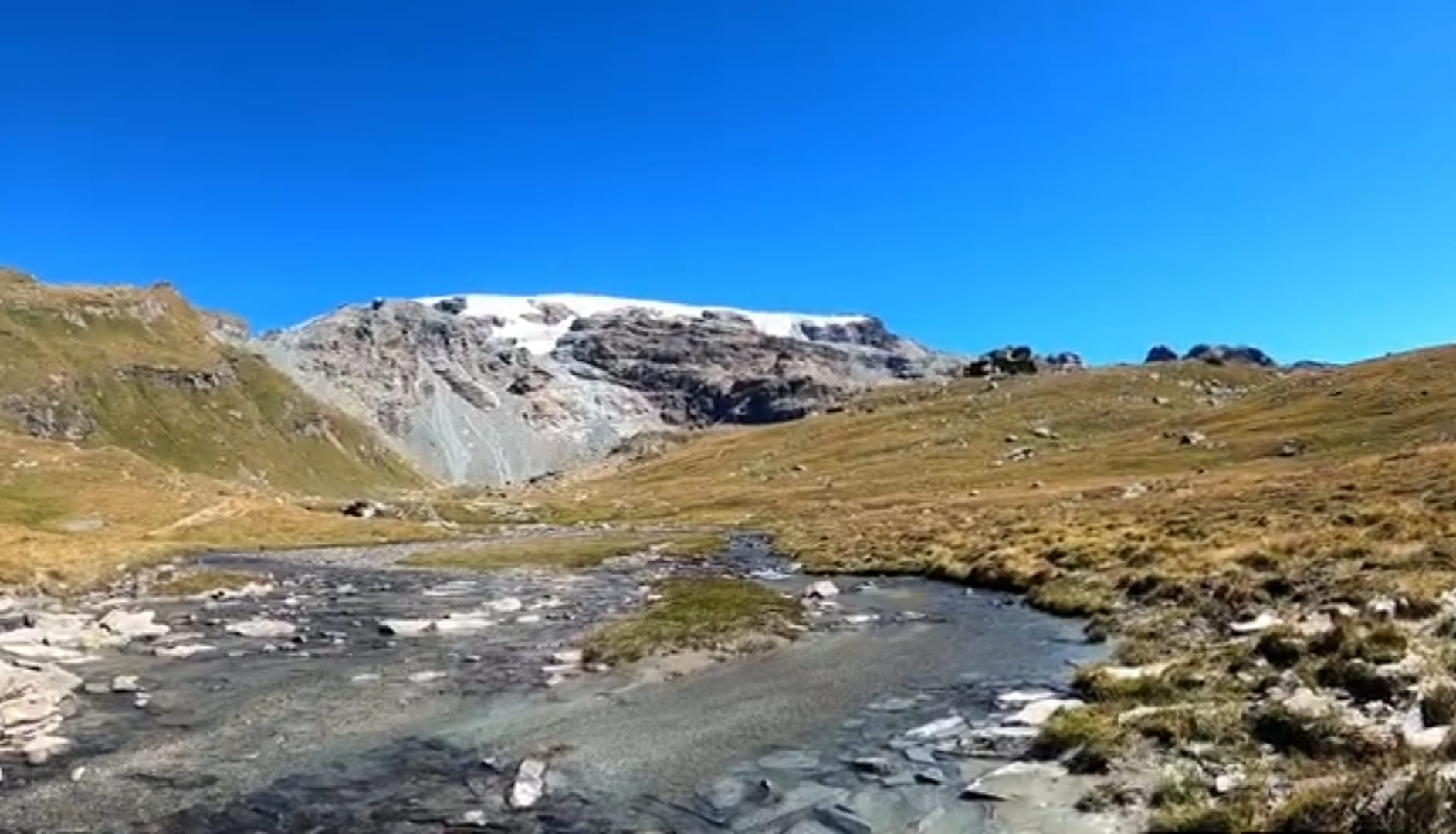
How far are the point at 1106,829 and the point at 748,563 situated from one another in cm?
5700

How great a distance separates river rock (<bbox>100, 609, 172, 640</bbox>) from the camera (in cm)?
4106

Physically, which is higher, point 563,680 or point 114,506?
point 114,506

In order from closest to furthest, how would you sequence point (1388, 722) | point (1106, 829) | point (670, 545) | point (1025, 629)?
point (1106, 829) → point (1388, 722) → point (1025, 629) → point (670, 545)

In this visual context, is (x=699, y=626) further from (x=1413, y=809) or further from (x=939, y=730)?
(x=1413, y=809)

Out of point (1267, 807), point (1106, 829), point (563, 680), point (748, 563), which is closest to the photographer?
point (1267, 807)

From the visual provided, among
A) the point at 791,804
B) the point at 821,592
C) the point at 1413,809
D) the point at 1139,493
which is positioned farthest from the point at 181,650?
the point at 1139,493

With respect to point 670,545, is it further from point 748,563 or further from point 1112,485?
point 1112,485

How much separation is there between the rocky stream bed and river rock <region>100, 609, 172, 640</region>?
0.23 meters

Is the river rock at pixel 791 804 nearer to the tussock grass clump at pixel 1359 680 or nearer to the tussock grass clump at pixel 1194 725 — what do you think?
the tussock grass clump at pixel 1194 725

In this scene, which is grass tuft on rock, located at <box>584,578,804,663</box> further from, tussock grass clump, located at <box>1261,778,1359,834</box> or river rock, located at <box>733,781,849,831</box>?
tussock grass clump, located at <box>1261,778,1359,834</box>

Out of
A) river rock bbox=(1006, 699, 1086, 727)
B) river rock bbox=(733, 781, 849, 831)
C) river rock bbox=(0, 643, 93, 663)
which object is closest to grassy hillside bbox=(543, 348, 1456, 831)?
river rock bbox=(1006, 699, 1086, 727)

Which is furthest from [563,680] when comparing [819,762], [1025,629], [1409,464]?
[1409,464]

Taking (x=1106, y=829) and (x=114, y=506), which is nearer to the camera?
(x=1106, y=829)

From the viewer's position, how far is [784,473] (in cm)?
19288
